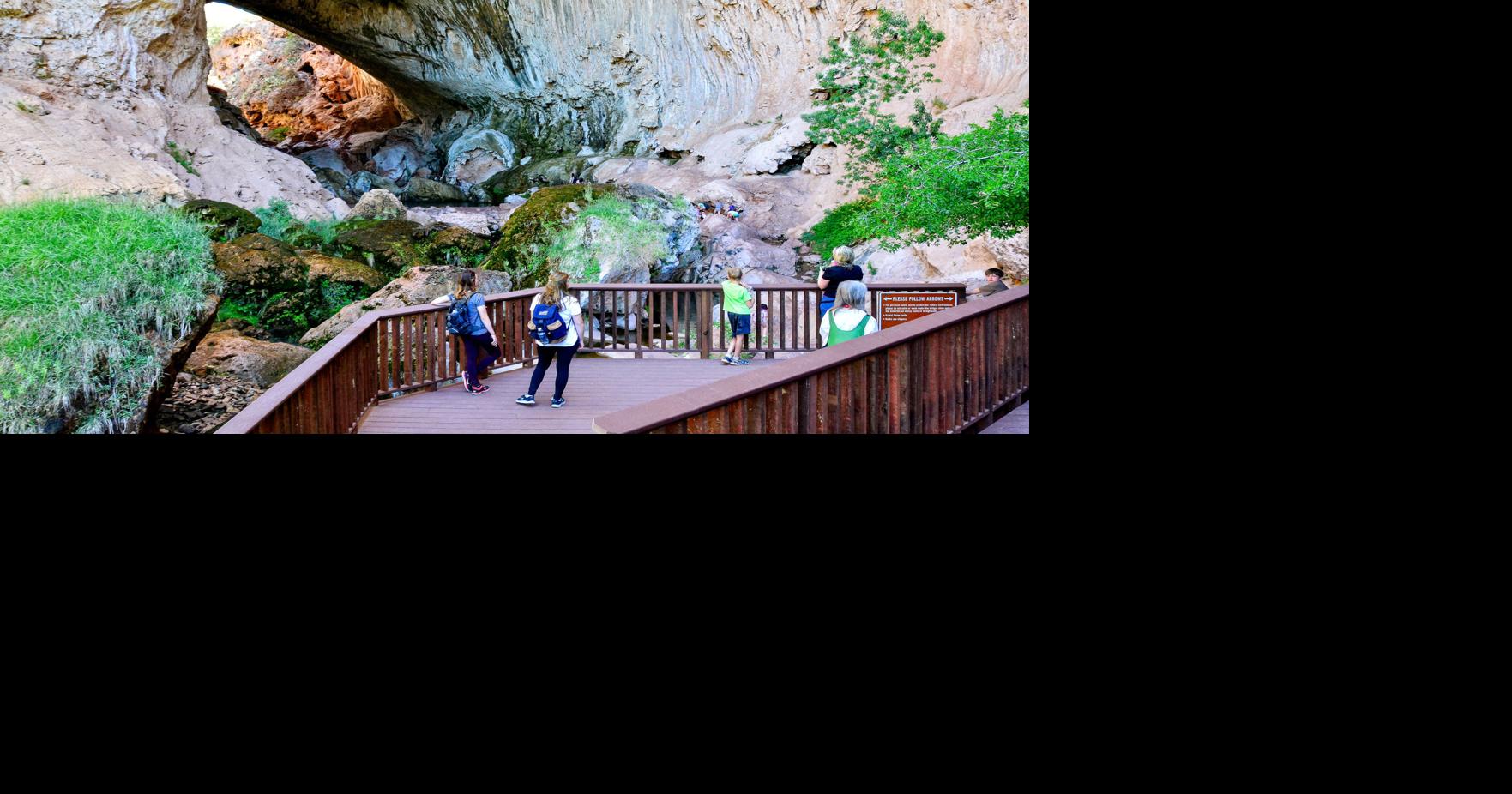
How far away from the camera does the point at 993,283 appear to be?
8062mm

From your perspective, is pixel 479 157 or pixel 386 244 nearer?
pixel 386 244

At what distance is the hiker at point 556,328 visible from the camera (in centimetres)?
500

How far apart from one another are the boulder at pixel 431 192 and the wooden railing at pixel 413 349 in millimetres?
8190

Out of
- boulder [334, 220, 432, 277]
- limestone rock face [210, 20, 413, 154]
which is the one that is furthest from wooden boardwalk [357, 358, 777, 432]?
limestone rock face [210, 20, 413, 154]

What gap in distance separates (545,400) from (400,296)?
2673mm

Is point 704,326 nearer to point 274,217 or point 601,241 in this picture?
point 601,241

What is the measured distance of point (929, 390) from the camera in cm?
346

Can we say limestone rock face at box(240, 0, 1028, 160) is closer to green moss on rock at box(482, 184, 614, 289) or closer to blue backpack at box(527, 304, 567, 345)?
green moss on rock at box(482, 184, 614, 289)

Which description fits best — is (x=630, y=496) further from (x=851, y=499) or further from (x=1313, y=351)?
(x=1313, y=351)

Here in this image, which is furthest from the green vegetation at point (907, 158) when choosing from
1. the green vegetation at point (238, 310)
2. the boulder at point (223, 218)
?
the boulder at point (223, 218)

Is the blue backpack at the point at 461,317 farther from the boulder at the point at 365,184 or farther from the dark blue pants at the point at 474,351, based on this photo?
the boulder at the point at 365,184

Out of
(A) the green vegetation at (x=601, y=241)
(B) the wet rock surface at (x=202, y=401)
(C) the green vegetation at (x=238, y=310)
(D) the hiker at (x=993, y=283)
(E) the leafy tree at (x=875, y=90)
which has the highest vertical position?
(E) the leafy tree at (x=875, y=90)

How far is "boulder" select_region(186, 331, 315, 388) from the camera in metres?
6.45

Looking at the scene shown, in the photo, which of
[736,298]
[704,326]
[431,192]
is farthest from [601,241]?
[431,192]
